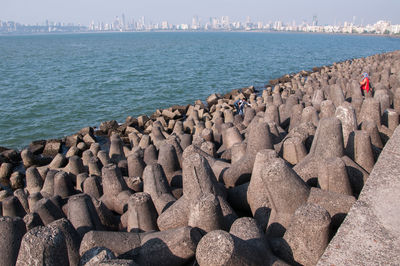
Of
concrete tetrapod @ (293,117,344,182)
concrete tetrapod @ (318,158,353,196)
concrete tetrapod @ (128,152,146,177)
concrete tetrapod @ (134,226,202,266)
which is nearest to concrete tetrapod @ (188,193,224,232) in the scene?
concrete tetrapod @ (134,226,202,266)

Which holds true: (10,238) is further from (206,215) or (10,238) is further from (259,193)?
(259,193)

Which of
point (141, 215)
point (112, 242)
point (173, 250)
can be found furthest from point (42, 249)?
point (141, 215)

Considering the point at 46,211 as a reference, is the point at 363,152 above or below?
above

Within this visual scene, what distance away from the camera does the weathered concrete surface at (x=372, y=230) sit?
2109 millimetres

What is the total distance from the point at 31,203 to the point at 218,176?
2767 millimetres

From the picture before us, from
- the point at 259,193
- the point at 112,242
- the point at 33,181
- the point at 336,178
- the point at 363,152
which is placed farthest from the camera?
the point at 33,181

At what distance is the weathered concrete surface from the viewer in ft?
6.92

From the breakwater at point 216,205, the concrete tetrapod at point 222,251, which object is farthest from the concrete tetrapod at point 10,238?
the concrete tetrapod at point 222,251

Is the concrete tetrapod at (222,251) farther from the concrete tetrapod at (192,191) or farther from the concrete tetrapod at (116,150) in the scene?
the concrete tetrapod at (116,150)

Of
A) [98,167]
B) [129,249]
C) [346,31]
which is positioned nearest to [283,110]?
[98,167]

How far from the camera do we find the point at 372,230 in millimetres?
2320

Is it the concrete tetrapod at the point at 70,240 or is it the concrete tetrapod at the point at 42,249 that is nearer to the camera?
the concrete tetrapod at the point at 42,249

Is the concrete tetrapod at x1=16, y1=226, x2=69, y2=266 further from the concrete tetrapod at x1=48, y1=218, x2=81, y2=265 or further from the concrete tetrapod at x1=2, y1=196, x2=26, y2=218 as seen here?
the concrete tetrapod at x1=2, y1=196, x2=26, y2=218

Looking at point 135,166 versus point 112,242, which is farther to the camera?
point 135,166
